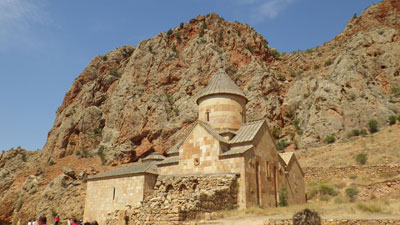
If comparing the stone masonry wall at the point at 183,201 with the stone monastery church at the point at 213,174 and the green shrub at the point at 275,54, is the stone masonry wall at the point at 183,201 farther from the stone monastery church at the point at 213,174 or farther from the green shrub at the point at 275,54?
the green shrub at the point at 275,54

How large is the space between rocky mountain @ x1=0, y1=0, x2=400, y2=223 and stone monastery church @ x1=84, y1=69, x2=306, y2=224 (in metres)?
12.9

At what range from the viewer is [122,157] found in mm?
36438

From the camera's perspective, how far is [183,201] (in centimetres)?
1036

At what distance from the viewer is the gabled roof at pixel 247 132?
14.7 metres

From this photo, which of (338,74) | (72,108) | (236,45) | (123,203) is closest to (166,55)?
(236,45)

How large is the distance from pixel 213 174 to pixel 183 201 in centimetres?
336

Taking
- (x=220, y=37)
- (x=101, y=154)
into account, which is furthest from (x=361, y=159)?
(x=101, y=154)

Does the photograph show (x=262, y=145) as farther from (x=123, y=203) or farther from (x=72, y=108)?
(x=72, y=108)

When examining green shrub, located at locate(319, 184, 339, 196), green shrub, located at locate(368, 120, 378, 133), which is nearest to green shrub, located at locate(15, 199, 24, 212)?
green shrub, located at locate(319, 184, 339, 196)

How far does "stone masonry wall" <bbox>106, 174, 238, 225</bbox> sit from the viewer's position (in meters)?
9.82

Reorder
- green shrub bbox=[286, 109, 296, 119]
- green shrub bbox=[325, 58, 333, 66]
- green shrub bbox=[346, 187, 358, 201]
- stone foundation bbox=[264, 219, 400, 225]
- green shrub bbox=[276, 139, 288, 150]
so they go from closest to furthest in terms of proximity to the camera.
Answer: stone foundation bbox=[264, 219, 400, 225] < green shrub bbox=[346, 187, 358, 201] < green shrub bbox=[276, 139, 288, 150] < green shrub bbox=[286, 109, 296, 119] < green shrub bbox=[325, 58, 333, 66]

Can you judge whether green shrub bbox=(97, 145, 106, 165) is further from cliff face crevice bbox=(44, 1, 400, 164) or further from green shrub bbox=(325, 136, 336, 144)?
green shrub bbox=(325, 136, 336, 144)

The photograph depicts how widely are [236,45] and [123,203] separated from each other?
111ft

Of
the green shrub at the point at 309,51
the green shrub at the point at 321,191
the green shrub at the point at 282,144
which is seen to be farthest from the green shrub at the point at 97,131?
the green shrub at the point at 309,51
